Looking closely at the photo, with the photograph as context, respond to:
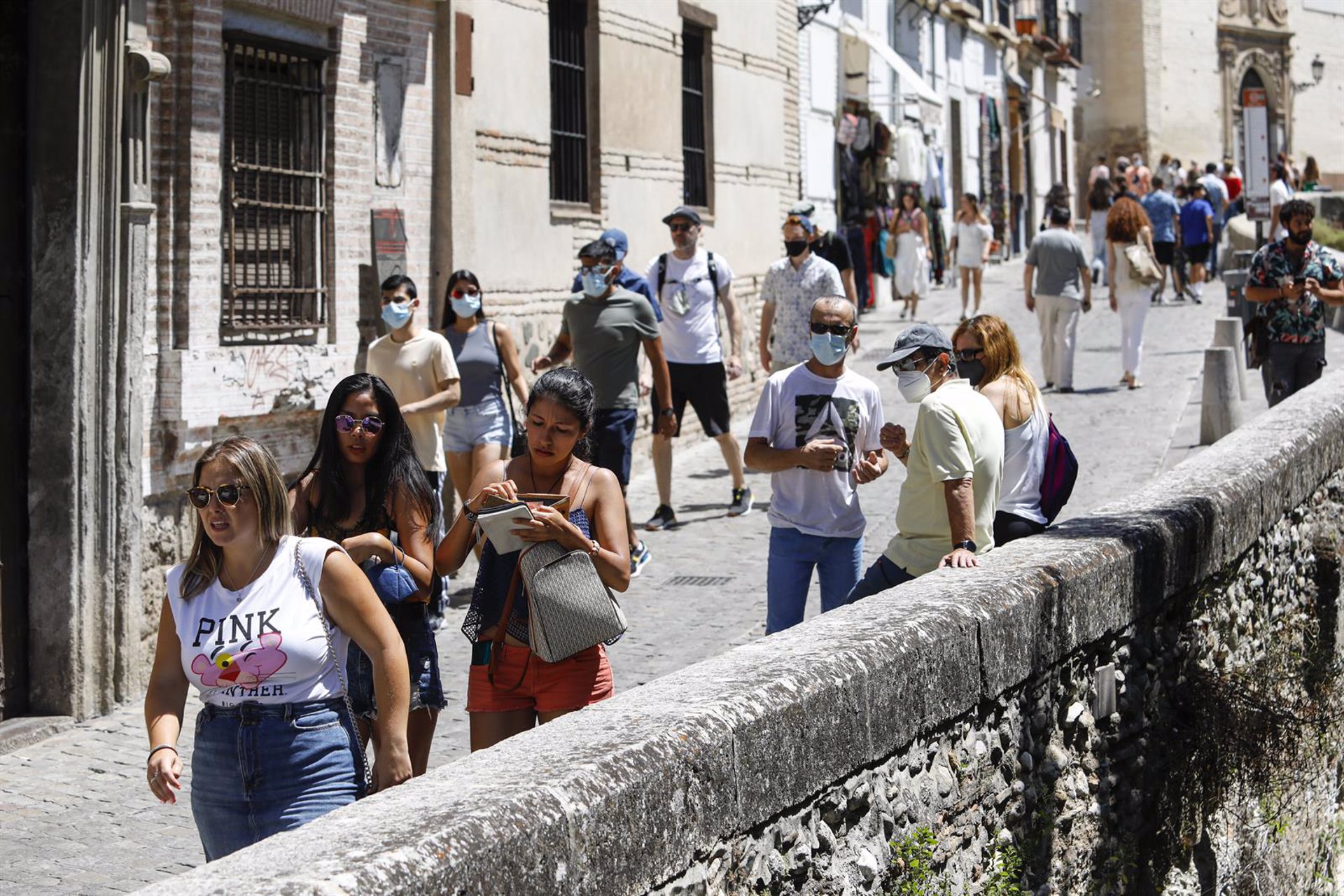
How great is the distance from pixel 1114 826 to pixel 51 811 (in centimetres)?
345

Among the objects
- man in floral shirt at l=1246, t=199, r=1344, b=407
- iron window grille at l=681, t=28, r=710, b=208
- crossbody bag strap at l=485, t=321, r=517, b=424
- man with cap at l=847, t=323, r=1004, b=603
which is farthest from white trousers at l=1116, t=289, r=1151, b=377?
man with cap at l=847, t=323, r=1004, b=603

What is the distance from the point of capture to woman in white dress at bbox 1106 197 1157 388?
1608cm

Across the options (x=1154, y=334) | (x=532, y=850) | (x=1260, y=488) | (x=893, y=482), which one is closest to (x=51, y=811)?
(x=532, y=850)

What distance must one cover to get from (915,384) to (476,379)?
359cm

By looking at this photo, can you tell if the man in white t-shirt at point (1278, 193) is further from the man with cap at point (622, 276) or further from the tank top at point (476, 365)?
the tank top at point (476, 365)

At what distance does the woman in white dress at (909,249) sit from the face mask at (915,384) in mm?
16214

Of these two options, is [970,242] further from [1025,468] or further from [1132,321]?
[1025,468]

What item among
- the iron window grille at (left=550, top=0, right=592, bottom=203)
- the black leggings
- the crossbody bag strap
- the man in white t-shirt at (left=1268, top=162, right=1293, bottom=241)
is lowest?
the black leggings

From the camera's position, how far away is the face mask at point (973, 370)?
260 inches

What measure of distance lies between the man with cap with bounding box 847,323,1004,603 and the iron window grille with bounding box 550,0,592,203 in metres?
6.90

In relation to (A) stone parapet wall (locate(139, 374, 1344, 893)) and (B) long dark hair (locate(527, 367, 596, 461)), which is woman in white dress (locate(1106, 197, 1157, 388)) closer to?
(A) stone parapet wall (locate(139, 374, 1344, 893))

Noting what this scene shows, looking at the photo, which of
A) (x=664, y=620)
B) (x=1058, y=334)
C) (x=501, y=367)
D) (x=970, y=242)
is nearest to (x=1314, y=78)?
(x=970, y=242)

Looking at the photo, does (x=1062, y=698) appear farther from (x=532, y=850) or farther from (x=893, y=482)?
(x=893, y=482)

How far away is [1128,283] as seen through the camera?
16109 millimetres
